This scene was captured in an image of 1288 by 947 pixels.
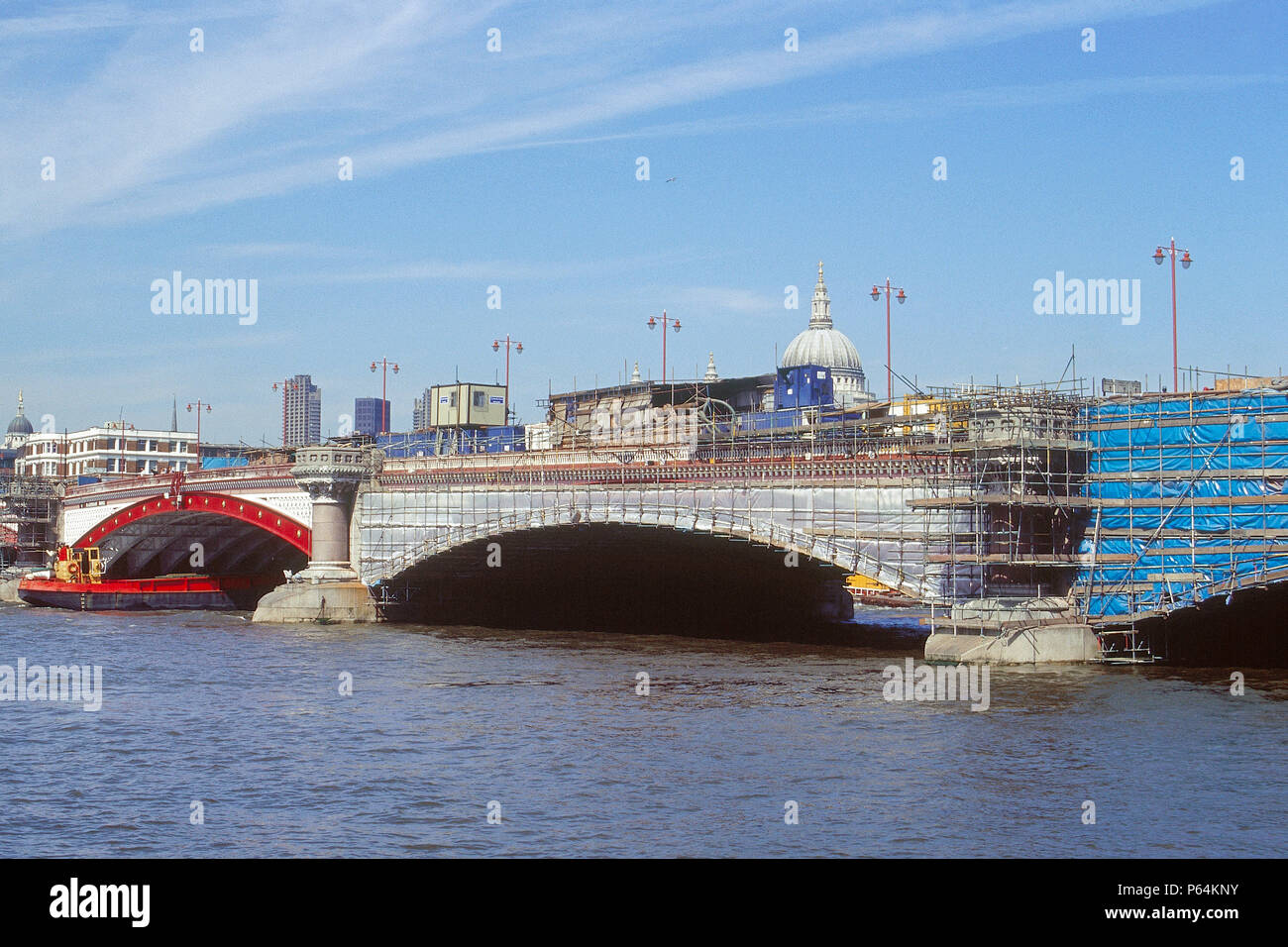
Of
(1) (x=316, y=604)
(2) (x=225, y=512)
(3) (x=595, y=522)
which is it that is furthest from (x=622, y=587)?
(2) (x=225, y=512)

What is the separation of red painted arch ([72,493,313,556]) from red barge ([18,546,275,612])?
4.43 m

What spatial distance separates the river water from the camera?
29.2 meters

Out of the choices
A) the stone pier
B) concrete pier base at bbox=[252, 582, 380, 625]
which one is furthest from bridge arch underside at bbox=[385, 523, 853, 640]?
the stone pier

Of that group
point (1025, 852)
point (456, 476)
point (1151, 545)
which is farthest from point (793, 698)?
point (456, 476)

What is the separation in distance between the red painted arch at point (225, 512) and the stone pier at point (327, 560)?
2.45 meters

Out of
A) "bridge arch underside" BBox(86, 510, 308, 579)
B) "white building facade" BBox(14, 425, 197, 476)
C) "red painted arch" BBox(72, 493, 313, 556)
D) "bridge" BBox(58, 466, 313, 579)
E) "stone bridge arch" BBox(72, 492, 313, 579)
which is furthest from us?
"white building facade" BBox(14, 425, 197, 476)

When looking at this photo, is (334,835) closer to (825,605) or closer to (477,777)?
(477,777)

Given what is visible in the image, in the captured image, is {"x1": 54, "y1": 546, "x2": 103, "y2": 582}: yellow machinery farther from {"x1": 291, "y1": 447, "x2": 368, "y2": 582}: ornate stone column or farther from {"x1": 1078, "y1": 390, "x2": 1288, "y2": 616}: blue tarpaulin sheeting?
{"x1": 1078, "y1": 390, "x2": 1288, "y2": 616}: blue tarpaulin sheeting

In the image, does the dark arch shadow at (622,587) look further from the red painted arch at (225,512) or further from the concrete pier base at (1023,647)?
the concrete pier base at (1023,647)

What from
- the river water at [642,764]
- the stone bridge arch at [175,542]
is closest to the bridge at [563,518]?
the stone bridge arch at [175,542]

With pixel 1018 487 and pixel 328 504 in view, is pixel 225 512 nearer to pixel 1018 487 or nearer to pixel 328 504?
pixel 328 504

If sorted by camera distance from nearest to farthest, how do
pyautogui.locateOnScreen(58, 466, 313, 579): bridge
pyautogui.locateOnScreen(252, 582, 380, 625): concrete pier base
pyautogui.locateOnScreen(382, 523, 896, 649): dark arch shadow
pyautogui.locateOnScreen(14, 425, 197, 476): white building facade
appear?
pyautogui.locateOnScreen(382, 523, 896, 649): dark arch shadow → pyautogui.locateOnScreen(252, 582, 380, 625): concrete pier base → pyautogui.locateOnScreen(58, 466, 313, 579): bridge → pyautogui.locateOnScreen(14, 425, 197, 476): white building facade

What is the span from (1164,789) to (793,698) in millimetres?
18309
